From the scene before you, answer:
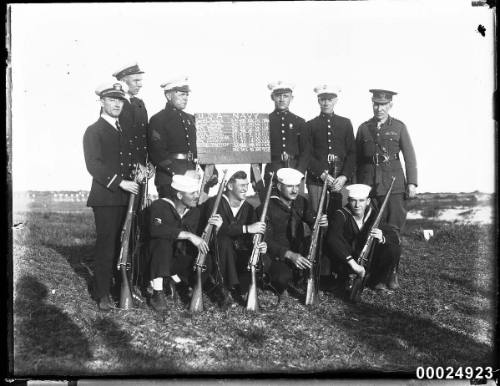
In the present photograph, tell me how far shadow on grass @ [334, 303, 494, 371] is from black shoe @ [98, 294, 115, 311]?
260cm

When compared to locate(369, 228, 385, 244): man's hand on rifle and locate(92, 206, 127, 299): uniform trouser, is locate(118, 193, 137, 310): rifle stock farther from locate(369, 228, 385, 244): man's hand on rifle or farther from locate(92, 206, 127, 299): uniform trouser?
locate(369, 228, 385, 244): man's hand on rifle

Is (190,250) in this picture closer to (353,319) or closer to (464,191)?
(353,319)

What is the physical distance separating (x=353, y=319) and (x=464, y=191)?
82.9 inches

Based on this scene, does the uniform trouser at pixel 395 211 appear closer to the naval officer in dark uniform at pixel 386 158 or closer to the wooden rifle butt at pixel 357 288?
the naval officer in dark uniform at pixel 386 158

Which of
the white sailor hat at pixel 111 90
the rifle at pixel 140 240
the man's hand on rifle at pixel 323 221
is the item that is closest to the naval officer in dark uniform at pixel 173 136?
the rifle at pixel 140 240

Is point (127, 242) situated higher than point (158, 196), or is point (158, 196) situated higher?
point (158, 196)

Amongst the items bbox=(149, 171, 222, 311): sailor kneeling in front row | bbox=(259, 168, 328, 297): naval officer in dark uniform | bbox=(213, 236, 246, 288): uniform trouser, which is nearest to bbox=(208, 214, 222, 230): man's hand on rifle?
bbox=(149, 171, 222, 311): sailor kneeling in front row

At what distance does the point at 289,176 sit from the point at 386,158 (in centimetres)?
123

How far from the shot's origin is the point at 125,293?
24.9ft

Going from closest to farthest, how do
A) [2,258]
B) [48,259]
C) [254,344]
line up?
[254,344]
[2,258]
[48,259]

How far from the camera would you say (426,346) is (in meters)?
7.41

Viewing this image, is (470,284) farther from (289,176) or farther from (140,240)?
(140,240)

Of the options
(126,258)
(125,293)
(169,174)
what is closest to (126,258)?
(126,258)

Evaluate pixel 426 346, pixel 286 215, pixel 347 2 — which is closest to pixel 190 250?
pixel 286 215
